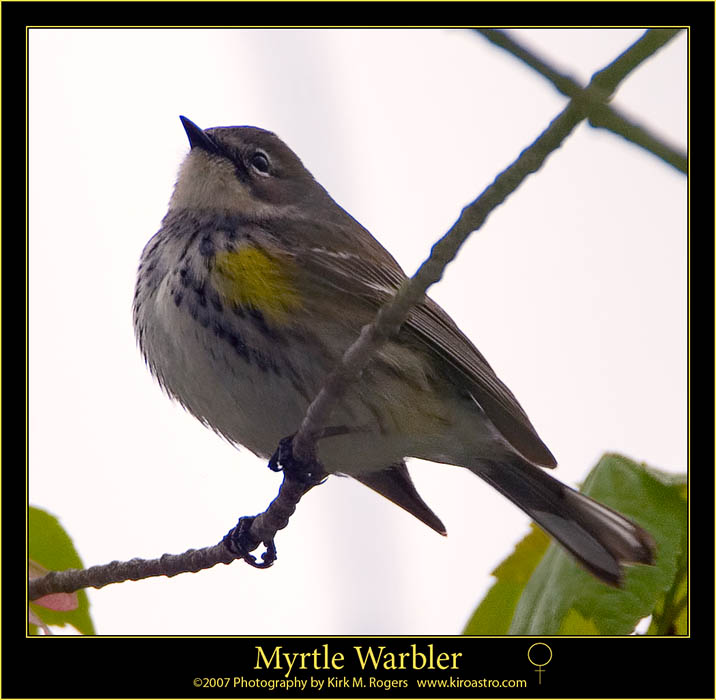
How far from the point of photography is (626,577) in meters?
3.42

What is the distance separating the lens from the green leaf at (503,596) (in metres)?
3.79

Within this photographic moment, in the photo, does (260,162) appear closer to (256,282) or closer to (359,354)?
(256,282)

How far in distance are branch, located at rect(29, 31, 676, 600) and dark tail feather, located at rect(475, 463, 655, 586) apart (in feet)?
4.36

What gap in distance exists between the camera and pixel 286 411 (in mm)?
4770

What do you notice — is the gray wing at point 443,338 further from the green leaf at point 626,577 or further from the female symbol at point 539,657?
the female symbol at point 539,657

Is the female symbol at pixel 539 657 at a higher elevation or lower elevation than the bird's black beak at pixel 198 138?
lower

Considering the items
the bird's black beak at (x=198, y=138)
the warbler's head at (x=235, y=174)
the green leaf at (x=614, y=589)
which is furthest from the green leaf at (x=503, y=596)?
the bird's black beak at (x=198, y=138)

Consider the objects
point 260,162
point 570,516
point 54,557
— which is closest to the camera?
point 54,557

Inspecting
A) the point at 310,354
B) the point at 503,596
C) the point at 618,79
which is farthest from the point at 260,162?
the point at 618,79

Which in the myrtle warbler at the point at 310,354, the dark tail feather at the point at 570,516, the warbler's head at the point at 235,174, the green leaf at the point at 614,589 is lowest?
the green leaf at the point at 614,589

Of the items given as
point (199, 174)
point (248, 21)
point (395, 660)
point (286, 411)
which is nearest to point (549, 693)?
point (395, 660)

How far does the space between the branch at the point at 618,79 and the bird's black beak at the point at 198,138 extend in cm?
384

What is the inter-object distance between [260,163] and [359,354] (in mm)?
3059

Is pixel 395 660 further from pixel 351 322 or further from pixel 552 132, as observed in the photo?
pixel 552 132
